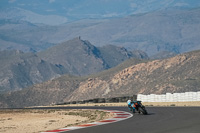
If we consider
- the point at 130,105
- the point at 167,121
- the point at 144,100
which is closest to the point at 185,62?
the point at 144,100

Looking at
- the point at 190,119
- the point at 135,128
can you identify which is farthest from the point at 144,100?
the point at 135,128

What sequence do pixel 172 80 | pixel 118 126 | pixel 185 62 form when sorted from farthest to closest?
pixel 185 62
pixel 172 80
pixel 118 126

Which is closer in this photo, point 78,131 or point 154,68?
point 78,131

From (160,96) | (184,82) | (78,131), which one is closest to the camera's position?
(78,131)

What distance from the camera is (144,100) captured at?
72188 mm

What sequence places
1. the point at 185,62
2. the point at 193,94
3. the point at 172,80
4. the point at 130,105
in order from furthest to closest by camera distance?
the point at 185,62
the point at 172,80
the point at 193,94
the point at 130,105

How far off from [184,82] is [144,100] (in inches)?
3330

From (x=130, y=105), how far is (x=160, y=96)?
23600 millimetres

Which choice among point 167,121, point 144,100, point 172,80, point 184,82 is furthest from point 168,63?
point 167,121

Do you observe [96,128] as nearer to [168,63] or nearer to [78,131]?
[78,131]

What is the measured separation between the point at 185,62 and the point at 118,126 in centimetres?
15185

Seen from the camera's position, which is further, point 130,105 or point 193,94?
point 193,94

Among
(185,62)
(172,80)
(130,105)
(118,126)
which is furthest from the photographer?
(185,62)

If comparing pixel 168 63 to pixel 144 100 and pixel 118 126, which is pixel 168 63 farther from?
pixel 118 126
